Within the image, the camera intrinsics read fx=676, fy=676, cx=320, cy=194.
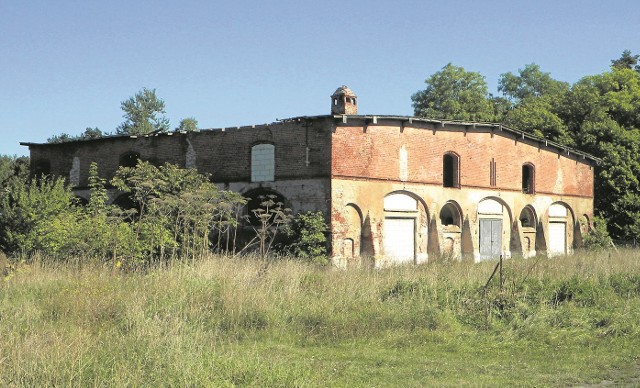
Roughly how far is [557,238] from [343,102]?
573 inches

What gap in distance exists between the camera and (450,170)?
30047mm

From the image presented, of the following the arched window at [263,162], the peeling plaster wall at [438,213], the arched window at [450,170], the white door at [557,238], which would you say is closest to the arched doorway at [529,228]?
the peeling plaster wall at [438,213]

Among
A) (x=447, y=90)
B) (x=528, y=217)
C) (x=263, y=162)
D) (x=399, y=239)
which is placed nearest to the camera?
(x=263, y=162)

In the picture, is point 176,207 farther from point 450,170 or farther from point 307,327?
point 450,170

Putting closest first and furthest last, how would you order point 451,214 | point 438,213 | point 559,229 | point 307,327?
point 307,327
point 438,213
point 451,214
point 559,229

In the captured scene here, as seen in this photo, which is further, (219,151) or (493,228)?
(493,228)

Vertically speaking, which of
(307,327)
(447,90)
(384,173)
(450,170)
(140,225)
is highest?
(447,90)

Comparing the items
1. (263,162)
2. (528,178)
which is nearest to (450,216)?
(528,178)

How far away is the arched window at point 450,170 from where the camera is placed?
1157 inches

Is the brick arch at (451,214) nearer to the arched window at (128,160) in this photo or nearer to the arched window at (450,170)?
the arched window at (450,170)

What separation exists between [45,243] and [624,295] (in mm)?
14622

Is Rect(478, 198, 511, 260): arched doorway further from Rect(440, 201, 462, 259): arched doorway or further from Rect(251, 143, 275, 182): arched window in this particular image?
Rect(251, 143, 275, 182): arched window

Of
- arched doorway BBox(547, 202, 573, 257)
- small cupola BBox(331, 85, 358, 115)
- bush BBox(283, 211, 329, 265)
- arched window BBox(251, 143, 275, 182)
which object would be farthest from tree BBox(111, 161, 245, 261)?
arched doorway BBox(547, 202, 573, 257)

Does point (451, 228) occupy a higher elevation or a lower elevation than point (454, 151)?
lower
